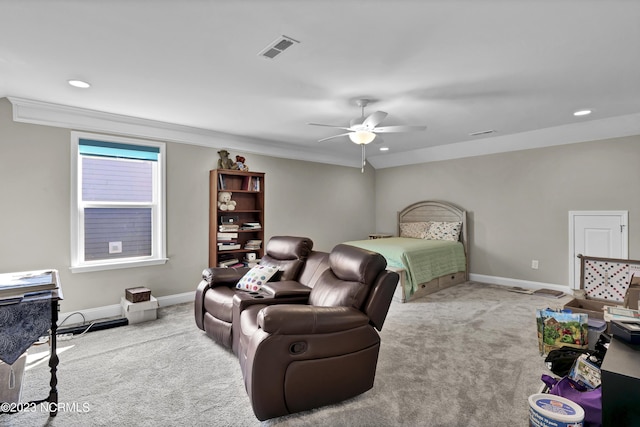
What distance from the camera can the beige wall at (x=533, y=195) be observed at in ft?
14.0

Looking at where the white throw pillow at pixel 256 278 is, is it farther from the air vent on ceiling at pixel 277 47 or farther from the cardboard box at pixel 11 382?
the air vent on ceiling at pixel 277 47

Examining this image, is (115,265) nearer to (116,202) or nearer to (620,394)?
(116,202)

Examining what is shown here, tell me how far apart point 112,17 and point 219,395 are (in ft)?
8.08

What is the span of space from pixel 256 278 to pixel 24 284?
1622 mm

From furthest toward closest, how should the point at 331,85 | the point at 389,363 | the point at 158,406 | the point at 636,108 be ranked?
the point at 636,108 → the point at 331,85 → the point at 389,363 → the point at 158,406

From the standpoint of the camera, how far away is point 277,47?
2252 mm

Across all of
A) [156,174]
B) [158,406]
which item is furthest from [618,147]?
[156,174]

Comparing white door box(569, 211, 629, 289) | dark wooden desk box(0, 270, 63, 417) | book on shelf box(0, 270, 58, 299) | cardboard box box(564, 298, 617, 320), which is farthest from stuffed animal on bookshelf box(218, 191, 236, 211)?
white door box(569, 211, 629, 289)

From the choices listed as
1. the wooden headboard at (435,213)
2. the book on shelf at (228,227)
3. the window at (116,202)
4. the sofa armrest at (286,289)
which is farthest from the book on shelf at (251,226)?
the wooden headboard at (435,213)

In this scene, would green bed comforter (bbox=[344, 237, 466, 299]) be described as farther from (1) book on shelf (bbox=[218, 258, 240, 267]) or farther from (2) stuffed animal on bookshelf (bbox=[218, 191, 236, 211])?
(2) stuffed animal on bookshelf (bbox=[218, 191, 236, 211])

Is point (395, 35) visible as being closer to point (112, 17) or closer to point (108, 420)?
point (112, 17)

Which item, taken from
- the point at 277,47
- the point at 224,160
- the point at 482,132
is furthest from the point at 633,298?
the point at 224,160

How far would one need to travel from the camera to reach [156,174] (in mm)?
4227

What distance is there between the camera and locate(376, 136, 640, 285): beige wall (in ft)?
14.0
